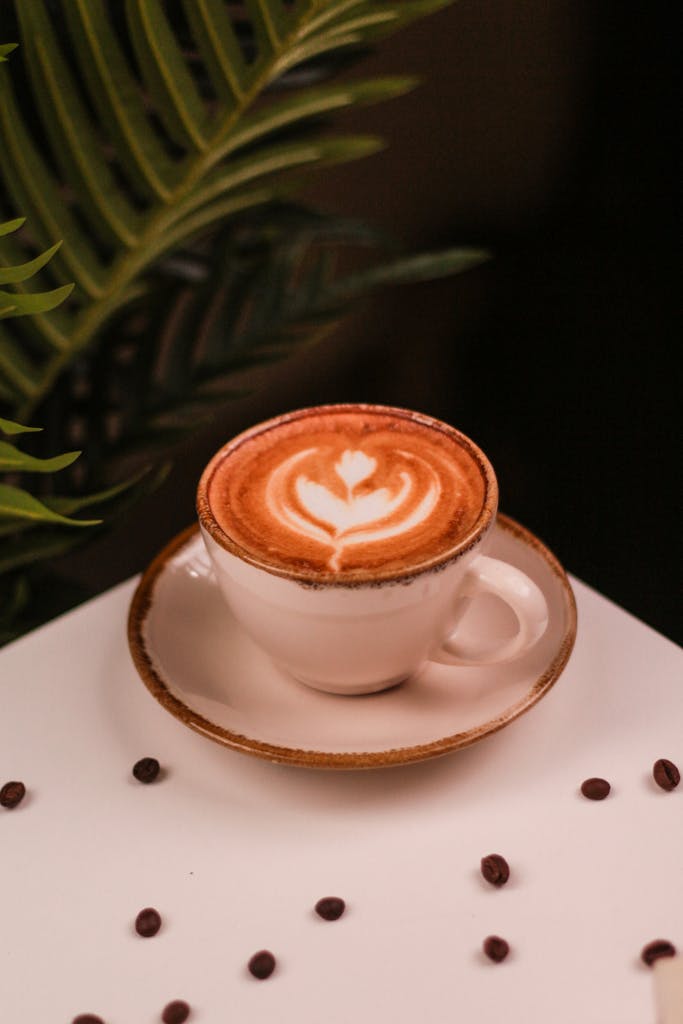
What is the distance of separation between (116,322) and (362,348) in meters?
1.13

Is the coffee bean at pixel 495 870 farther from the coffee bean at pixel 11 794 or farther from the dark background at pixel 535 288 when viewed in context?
the dark background at pixel 535 288

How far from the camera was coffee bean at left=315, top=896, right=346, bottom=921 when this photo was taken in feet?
2.08

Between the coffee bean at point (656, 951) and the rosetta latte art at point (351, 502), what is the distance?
294mm

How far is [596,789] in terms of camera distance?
708mm

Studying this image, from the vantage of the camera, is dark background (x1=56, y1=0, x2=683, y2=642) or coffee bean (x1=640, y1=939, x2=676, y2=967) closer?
coffee bean (x1=640, y1=939, x2=676, y2=967)

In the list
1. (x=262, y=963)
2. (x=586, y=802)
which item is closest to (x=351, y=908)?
(x=262, y=963)

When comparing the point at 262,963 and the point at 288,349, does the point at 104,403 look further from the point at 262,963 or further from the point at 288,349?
the point at 262,963

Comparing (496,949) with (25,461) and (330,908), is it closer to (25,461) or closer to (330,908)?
(330,908)

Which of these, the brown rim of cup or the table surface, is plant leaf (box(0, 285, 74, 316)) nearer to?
the brown rim of cup

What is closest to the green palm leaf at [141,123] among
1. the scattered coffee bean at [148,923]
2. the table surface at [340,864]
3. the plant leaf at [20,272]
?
the plant leaf at [20,272]

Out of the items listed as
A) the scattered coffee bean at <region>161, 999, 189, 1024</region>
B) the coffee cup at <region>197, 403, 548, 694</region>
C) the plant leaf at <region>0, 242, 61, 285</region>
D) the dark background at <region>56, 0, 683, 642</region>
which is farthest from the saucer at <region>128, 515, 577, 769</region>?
the dark background at <region>56, 0, 683, 642</region>

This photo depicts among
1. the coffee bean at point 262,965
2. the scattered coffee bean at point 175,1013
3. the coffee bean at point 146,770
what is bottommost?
the coffee bean at point 262,965

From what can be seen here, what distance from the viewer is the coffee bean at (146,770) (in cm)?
73

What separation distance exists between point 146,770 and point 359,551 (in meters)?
0.21
